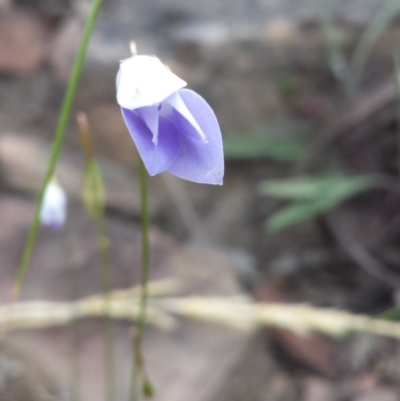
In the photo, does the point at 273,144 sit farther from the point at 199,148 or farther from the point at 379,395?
the point at 199,148

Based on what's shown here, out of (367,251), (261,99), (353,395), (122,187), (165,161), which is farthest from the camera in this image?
(261,99)

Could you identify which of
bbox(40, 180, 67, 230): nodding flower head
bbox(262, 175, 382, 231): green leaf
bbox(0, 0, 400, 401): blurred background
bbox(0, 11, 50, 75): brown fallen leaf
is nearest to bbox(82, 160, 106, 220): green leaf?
bbox(40, 180, 67, 230): nodding flower head

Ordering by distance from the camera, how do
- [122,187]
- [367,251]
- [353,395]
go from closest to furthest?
[353,395]
[367,251]
[122,187]

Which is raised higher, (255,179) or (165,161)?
(255,179)

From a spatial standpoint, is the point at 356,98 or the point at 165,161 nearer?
the point at 165,161

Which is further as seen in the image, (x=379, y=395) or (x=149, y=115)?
(x=379, y=395)

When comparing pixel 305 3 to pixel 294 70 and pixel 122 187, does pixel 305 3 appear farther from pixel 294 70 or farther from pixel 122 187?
pixel 122 187

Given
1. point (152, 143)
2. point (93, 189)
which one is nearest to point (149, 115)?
point (152, 143)

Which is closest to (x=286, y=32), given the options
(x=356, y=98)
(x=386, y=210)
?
A: (x=356, y=98)

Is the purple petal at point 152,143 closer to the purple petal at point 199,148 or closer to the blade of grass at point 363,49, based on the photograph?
the purple petal at point 199,148
